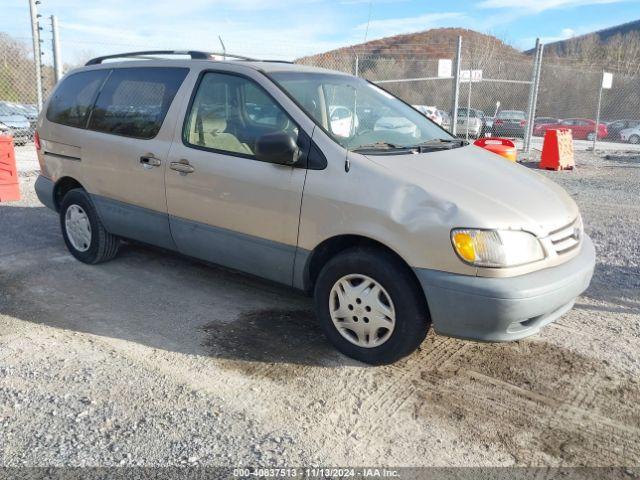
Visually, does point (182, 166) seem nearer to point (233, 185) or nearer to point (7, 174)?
point (233, 185)

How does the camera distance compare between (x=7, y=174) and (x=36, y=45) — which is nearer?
(x=7, y=174)

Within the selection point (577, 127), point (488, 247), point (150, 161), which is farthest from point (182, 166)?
point (577, 127)

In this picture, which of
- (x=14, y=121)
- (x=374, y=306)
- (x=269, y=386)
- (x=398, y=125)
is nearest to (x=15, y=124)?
(x=14, y=121)

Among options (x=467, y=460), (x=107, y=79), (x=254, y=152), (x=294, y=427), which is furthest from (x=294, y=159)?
(x=107, y=79)

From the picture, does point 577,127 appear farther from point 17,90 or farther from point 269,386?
point 269,386

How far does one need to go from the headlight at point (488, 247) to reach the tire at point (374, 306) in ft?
1.23

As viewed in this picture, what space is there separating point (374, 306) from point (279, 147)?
1.14 meters

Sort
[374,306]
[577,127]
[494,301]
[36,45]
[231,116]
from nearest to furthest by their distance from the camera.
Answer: [494,301] → [374,306] → [231,116] → [36,45] → [577,127]

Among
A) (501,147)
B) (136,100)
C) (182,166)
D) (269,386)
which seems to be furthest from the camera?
(501,147)

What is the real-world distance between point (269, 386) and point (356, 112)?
2.02m

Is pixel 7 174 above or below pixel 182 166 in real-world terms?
below

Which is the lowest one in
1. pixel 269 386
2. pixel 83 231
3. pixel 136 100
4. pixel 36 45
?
pixel 269 386

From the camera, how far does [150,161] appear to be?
438cm

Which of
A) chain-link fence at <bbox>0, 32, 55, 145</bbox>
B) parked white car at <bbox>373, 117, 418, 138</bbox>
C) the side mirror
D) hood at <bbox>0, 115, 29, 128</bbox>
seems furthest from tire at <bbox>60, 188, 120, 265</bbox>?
hood at <bbox>0, 115, 29, 128</bbox>
